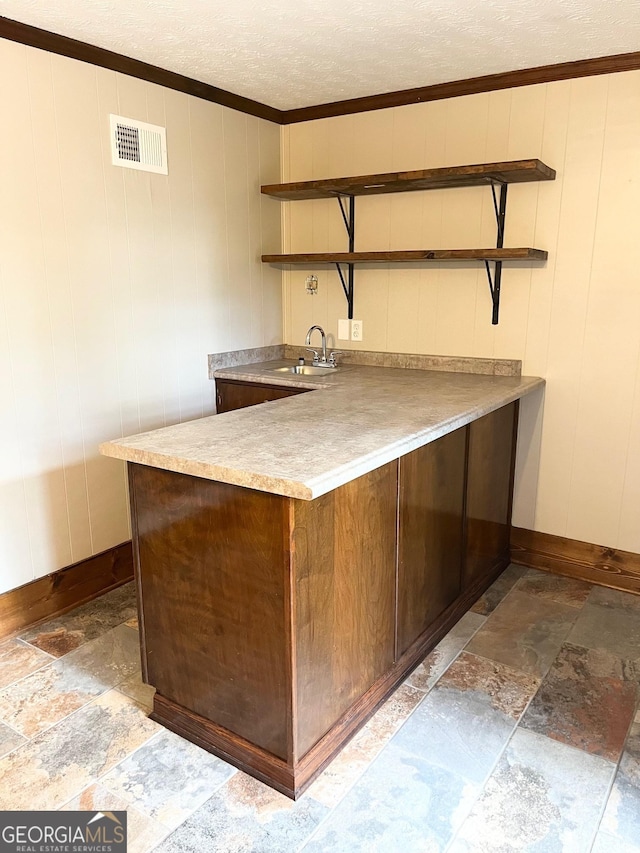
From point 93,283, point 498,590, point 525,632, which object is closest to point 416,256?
point 93,283

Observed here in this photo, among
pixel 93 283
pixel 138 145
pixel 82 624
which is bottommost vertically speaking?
pixel 82 624

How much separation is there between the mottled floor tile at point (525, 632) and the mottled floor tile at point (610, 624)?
0.06 meters

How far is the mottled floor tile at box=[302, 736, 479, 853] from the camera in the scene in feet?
5.24

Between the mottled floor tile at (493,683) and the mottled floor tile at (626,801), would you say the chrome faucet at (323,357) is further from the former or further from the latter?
the mottled floor tile at (626,801)

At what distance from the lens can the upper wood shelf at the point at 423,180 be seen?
268 cm

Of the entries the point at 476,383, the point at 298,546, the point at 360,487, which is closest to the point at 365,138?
the point at 476,383

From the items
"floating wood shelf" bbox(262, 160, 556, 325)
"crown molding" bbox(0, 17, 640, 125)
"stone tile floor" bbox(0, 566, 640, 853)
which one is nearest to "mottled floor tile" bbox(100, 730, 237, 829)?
"stone tile floor" bbox(0, 566, 640, 853)

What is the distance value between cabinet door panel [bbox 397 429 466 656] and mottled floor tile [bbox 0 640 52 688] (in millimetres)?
1336

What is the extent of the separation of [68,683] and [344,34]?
257 cm

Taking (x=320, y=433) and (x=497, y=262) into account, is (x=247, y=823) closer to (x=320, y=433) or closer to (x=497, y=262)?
(x=320, y=433)

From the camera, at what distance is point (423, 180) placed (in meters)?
2.92

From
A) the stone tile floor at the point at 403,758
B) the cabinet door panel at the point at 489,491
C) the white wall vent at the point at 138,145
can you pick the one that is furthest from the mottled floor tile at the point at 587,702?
the white wall vent at the point at 138,145

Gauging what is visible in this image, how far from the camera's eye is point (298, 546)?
161 cm

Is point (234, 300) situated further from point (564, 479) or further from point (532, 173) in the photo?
point (564, 479)
